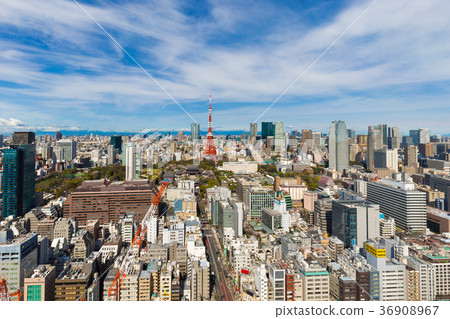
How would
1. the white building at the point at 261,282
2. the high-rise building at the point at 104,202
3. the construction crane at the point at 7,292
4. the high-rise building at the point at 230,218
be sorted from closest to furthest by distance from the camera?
the construction crane at the point at 7,292 → the white building at the point at 261,282 → the high-rise building at the point at 104,202 → the high-rise building at the point at 230,218

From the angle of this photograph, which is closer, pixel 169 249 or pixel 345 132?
pixel 345 132

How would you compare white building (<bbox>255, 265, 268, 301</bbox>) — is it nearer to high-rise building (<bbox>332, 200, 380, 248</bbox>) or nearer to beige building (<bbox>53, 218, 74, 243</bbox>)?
high-rise building (<bbox>332, 200, 380, 248</bbox>)

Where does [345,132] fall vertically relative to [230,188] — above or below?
above

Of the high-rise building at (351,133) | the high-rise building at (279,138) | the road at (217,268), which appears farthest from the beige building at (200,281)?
the high-rise building at (351,133)

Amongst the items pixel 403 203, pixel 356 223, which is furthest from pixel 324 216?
pixel 403 203

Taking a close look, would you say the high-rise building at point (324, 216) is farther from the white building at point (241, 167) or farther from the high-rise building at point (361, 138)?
the white building at point (241, 167)

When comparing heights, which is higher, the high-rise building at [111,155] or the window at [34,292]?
the high-rise building at [111,155]
